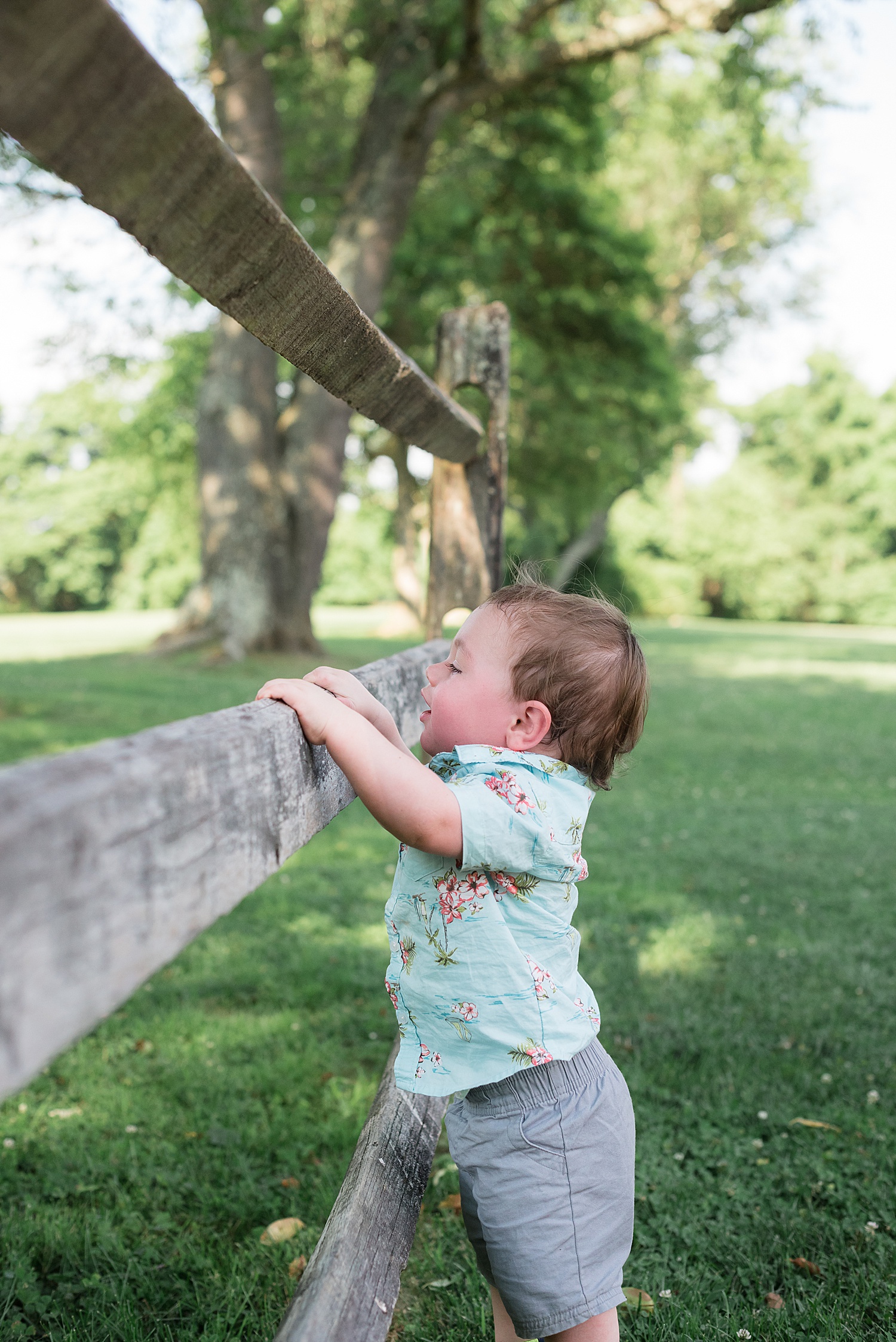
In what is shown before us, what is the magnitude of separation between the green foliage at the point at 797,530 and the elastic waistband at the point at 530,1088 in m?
38.8

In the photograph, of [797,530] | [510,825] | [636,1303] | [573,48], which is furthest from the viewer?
[797,530]

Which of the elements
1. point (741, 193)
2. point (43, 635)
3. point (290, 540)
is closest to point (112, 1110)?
point (290, 540)

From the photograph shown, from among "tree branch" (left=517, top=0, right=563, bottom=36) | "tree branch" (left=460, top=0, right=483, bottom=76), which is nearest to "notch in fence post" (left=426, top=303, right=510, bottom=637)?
"tree branch" (left=460, top=0, right=483, bottom=76)

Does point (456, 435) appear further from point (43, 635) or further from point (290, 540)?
point (43, 635)

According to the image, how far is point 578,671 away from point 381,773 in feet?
1.47

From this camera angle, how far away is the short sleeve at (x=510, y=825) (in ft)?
4.51

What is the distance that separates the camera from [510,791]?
144 centimetres

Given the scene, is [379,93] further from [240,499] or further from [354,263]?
[240,499]

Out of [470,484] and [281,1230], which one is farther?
[470,484]

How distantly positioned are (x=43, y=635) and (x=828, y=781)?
18.1 m

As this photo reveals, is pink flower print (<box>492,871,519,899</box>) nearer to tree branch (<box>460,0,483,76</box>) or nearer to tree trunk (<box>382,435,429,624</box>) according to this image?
tree branch (<box>460,0,483,76</box>)

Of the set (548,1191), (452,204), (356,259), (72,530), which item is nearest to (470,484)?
(548,1191)

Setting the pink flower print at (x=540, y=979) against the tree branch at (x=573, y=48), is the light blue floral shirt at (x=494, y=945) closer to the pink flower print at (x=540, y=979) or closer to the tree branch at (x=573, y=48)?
the pink flower print at (x=540, y=979)

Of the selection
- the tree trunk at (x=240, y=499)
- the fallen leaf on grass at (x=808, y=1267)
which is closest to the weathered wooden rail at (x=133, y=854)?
the fallen leaf on grass at (x=808, y=1267)
